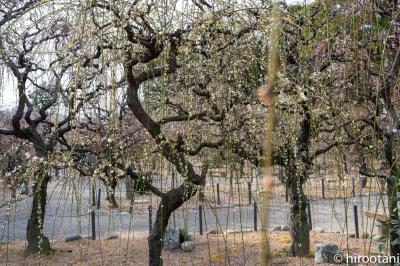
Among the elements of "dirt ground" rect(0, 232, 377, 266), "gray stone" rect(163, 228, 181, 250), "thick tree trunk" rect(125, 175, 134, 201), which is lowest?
"dirt ground" rect(0, 232, 377, 266)

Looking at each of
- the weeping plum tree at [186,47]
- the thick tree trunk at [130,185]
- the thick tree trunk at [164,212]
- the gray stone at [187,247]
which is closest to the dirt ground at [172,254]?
the gray stone at [187,247]

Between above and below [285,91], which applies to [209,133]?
below

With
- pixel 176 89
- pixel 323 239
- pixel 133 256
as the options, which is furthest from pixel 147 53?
pixel 323 239

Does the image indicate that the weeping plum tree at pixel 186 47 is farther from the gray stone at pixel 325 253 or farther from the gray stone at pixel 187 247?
the gray stone at pixel 187 247

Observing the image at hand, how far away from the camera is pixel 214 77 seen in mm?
1184

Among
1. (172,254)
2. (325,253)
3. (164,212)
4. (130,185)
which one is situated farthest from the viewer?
(172,254)

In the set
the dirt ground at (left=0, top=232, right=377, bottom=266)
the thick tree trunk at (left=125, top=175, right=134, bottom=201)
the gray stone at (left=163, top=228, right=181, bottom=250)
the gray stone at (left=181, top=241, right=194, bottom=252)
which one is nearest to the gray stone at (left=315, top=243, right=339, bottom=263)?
the dirt ground at (left=0, top=232, right=377, bottom=266)

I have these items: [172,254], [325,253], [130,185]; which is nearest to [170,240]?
[172,254]

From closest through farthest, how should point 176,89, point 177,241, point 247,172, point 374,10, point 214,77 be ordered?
point 374,10 → point 214,77 → point 176,89 → point 247,172 → point 177,241

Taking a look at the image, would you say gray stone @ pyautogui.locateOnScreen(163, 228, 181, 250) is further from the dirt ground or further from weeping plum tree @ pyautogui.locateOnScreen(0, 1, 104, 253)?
weeping plum tree @ pyautogui.locateOnScreen(0, 1, 104, 253)

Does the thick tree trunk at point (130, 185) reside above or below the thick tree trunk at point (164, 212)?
above

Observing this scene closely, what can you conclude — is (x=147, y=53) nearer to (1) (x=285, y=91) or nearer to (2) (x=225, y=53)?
(2) (x=225, y=53)

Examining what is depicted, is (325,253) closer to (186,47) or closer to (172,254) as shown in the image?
(172,254)

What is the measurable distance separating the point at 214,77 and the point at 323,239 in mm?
3961
